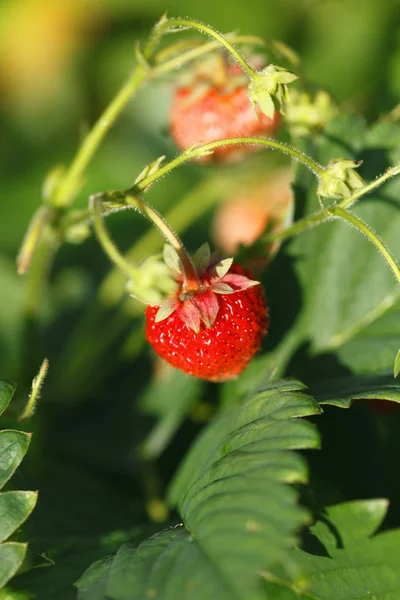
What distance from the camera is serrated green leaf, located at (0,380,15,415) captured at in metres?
1.20

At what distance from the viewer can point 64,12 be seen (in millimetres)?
3217

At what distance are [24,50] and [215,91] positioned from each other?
1891 millimetres

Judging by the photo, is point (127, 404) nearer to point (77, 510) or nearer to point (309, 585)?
point (77, 510)

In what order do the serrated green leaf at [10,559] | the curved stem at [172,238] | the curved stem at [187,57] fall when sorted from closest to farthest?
the serrated green leaf at [10,559] → the curved stem at [172,238] → the curved stem at [187,57]

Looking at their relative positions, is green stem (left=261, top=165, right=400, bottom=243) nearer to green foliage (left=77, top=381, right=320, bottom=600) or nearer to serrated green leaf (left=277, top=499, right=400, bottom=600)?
green foliage (left=77, top=381, right=320, bottom=600)

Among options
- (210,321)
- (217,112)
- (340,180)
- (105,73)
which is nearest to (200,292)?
(210,321)

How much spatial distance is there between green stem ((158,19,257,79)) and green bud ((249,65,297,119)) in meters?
0.02

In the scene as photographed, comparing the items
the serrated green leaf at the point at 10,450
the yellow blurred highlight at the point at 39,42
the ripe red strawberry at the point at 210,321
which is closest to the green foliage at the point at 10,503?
the serrated green leaf at the point at 10,450

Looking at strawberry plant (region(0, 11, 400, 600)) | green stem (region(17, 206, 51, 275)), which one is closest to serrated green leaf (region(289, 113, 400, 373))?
strawberry plant (region(0, 11, 400, 600))

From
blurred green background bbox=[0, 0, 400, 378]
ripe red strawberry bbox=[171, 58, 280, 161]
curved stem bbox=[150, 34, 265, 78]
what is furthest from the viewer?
blurred green background bbox=[0, 0, 400, 378]

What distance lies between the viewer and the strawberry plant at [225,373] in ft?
3.52

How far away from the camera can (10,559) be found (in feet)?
3.55

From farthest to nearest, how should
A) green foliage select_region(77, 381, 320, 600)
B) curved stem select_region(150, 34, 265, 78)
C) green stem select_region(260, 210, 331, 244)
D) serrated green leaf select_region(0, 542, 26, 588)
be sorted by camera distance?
curved stem select_region(150, 34, 265, 78)
green stem select_region(260, 210, 331, 244)
serrated green leaf select_region(0, 542, 26, 588)
green foliage select_region(77, 381, 320, 600)

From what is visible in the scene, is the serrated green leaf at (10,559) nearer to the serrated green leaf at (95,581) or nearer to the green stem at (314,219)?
the serrated green leaf at (95,581)
